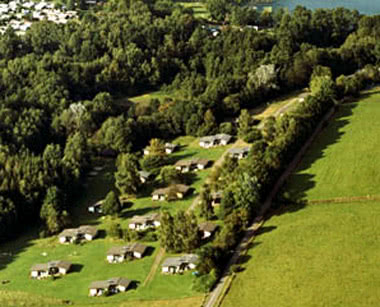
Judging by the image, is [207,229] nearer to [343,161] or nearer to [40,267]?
[40,267]

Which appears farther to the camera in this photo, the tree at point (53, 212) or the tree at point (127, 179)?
the tree at point (127, 179)

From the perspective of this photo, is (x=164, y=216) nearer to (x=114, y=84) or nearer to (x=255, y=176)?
(x=255, y=176)

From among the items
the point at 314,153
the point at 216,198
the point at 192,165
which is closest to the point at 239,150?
the point at 192,165

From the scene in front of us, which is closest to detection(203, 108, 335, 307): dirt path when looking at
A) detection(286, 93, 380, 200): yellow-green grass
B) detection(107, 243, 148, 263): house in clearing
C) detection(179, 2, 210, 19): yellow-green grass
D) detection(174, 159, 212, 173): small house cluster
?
detection(286, 93, 380, 200): yellow-green grass

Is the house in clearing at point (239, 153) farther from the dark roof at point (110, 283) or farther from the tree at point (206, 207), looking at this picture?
the dark roof at point (110, 283)

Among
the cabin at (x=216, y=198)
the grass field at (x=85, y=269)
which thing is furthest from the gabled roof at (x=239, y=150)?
the cabin at (x=216, y=198)

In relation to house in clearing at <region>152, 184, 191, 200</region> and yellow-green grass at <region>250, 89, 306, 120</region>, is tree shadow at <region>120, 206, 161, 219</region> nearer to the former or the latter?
house in clearing at <region>152, 184, 191, 200</region>

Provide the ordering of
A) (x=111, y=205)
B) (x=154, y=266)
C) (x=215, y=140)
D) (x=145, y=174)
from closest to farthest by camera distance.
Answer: (x=154, y=266)
(x=111, y=205)
(x=145, y=174)
(x=215, y=140)
